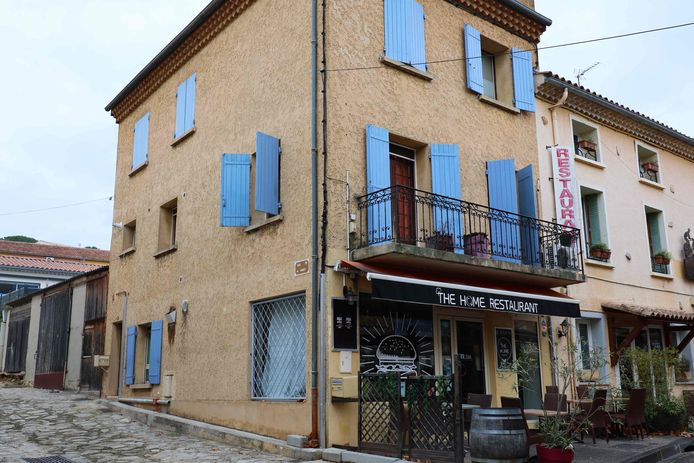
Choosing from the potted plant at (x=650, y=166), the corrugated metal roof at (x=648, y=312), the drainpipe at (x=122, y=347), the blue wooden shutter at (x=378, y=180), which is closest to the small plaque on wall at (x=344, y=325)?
the blue wooden shutter at (x=378, y=180)

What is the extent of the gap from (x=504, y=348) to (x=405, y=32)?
20.0 ft

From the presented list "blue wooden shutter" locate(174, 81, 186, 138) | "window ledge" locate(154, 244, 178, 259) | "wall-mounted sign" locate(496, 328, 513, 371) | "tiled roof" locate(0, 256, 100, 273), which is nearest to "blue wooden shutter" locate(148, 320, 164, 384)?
"window ledge" locate(154, 244, 178, 259)

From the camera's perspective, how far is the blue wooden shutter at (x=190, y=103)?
14.1m

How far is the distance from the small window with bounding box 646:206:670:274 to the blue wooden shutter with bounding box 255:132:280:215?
10468 millimetres

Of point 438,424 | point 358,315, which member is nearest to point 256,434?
point 358,315

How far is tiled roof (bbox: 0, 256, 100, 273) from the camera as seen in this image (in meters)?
32.3

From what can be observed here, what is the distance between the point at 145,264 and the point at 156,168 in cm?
226

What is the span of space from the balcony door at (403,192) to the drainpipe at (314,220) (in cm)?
124

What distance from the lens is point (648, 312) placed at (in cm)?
1442

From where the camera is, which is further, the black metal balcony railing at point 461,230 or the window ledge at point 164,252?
the window ledge at point 164,252

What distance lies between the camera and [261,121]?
11906mm

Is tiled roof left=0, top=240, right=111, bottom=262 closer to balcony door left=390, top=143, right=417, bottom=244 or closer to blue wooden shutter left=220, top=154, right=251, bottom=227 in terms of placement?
blue wooden shutter left=220, top=154, right=251, bottom=227

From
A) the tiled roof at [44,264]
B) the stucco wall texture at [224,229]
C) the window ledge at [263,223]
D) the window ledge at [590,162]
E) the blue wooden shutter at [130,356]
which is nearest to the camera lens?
the stucco wall texture at [224,229]

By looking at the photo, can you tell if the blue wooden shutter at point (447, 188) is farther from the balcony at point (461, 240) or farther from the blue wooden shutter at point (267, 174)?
the blue wooden shutter at point (267, 174)
